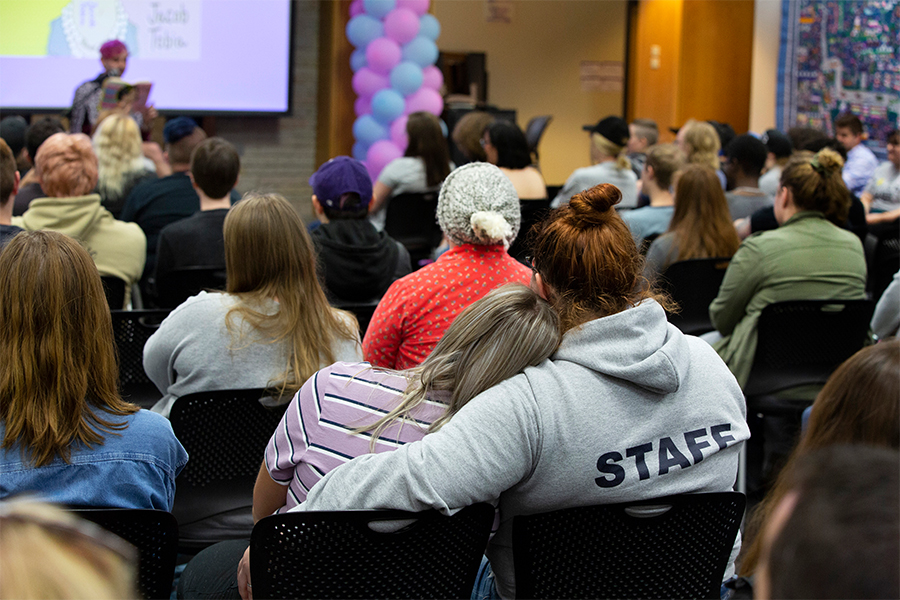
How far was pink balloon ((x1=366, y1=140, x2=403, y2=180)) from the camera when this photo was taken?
6391 mm

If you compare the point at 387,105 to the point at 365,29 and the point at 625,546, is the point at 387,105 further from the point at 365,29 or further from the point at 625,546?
the point at 625,546

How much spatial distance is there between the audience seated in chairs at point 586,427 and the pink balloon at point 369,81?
17.3 ft

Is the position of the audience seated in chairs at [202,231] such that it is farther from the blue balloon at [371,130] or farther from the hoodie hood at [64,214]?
the blue balloon at [371,130]

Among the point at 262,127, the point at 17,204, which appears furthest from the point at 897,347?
the point at 262,127

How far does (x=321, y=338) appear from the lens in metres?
2.08

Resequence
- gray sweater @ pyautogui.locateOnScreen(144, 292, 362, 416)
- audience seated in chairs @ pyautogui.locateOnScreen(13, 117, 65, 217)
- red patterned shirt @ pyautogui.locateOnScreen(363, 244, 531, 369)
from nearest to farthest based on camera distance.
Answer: gray sweater @ pyautogui.locateOnScreen(144, 292, 362, 416), red patterned shirt @ pyautogui.locateOnScreen(363, 244, 531, 369), audience seated in chairs @ pyautogui.locateOnScreen(13, 117, 65, 217)

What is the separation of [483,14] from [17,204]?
7501mm

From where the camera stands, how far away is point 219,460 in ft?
6.50

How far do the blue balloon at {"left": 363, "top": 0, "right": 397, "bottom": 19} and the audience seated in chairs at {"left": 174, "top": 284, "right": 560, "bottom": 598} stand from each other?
214 inches

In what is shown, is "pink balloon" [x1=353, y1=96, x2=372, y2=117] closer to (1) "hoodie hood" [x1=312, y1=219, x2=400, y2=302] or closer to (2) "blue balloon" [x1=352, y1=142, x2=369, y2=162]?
(2) "blue balloon" [x1=352, y1=142, x2=369, y2=162]

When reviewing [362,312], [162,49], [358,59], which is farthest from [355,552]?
[162,49]

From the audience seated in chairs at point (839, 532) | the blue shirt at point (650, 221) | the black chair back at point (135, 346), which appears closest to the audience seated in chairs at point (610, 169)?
the blue shirt at point (650, 221)

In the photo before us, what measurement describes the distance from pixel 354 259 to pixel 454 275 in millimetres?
666

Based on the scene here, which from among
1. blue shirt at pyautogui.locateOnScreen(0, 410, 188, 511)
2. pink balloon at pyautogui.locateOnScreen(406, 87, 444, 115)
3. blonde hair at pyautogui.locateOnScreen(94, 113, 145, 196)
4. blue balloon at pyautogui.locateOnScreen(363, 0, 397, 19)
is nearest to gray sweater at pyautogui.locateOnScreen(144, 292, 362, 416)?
blue shirt at pyautogui.locateOnScreen(0, 410, 188, 511)
